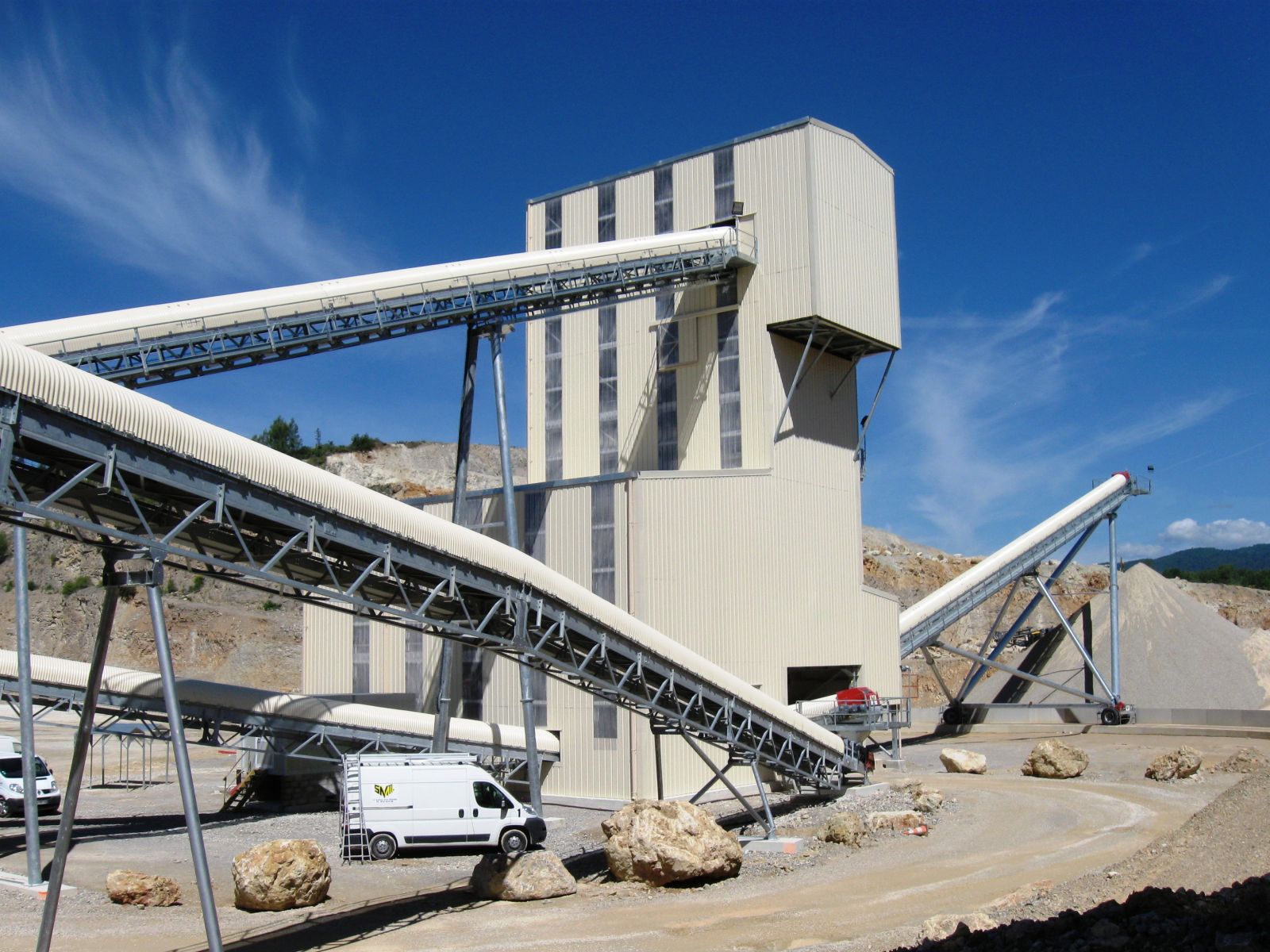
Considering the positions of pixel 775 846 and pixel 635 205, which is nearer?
pixel 775 846

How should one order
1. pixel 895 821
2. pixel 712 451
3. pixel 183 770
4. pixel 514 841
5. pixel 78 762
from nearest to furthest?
pixel 183 770 → pixel 78 762 → pixel 514 841 → pixel 895 821 → pixel 712 451

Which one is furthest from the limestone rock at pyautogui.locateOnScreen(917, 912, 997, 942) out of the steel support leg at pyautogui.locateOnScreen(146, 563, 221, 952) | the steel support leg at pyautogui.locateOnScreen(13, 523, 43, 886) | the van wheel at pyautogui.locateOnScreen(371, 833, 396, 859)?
the steel support leg at pyautogui.locateOnScreen(13, 523, 43, 886)

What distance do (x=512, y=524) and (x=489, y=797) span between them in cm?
982

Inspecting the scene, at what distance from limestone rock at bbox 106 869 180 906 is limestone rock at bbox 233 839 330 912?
46.8 inches

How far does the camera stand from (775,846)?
22.4 meters

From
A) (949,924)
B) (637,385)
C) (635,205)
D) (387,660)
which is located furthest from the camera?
(635,205)

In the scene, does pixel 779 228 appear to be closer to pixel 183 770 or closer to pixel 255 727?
pixel 255 727

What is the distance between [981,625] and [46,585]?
2602 inches

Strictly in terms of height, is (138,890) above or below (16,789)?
below

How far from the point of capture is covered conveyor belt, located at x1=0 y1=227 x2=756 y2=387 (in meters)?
23.0

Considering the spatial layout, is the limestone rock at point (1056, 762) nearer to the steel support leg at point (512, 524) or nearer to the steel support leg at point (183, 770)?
the steel support leg at point (512, 524)

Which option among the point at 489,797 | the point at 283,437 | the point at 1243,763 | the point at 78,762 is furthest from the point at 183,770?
the point at 283,437

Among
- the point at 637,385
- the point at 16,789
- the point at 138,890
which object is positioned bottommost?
the point at 138,890

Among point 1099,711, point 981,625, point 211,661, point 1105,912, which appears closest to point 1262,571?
point 981,625
